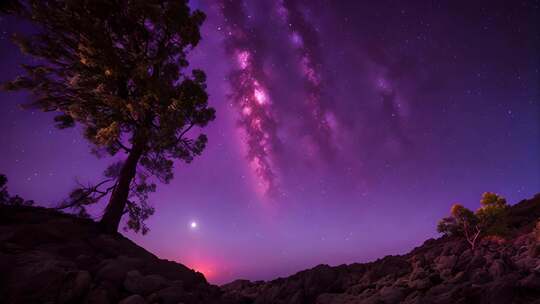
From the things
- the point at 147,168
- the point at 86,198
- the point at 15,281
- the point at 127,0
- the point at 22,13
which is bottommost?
the point at 15,281

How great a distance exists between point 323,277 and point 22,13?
20.5 metres

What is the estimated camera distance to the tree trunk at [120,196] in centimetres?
1424

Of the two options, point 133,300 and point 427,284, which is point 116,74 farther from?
point 427,284

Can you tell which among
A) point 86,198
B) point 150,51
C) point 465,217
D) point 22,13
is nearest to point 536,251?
point 465,217

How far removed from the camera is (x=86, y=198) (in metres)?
15.8

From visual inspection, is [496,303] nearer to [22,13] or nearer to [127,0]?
[127,0]

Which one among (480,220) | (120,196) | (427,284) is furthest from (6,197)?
(480,220)

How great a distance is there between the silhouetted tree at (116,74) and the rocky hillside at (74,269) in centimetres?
256

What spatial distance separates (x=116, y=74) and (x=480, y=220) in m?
40.3

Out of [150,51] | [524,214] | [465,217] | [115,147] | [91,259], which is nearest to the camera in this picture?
[91,259]

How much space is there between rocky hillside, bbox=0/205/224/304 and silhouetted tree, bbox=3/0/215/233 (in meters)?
2.56

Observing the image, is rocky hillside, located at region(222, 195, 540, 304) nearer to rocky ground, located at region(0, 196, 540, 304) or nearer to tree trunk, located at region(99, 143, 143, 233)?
rocky ground, located at region(0, 196, 540, 304)

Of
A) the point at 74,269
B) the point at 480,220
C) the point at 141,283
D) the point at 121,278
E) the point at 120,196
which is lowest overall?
the point at 141,283

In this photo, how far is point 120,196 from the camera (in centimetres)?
1495
